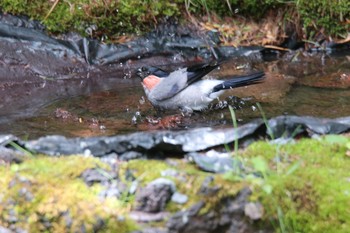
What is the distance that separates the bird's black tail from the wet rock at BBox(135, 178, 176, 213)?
2.81 metres

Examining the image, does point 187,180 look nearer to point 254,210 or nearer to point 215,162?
point 215,162

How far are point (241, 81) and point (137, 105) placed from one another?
987 mm

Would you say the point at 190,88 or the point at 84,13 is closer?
the point at 190,88

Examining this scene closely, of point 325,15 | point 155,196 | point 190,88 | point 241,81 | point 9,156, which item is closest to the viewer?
point 155,196

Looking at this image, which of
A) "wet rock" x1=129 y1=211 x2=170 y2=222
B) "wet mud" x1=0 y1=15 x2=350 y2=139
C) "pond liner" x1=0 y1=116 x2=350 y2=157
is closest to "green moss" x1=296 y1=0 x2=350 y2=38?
"wet mud" x1=0 y1=15 x2=350 y2=139

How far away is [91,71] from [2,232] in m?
3.80

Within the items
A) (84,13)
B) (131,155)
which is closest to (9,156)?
(131,155)

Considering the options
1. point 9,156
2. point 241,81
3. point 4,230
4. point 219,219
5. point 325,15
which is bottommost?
point 325,15

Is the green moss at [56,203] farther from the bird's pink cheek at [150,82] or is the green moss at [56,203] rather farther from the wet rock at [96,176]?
Result: the bird's pink cheek at [150,82]

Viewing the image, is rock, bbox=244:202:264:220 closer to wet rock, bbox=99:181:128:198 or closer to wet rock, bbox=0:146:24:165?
wet rock, bbox=99:181:128:198

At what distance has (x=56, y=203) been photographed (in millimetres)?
2574

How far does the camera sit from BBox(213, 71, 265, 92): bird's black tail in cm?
520

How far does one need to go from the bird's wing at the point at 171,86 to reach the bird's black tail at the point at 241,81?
311 mm

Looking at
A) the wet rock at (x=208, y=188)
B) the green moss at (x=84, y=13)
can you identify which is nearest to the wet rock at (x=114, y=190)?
the wet rock at (x=208, y=188)
